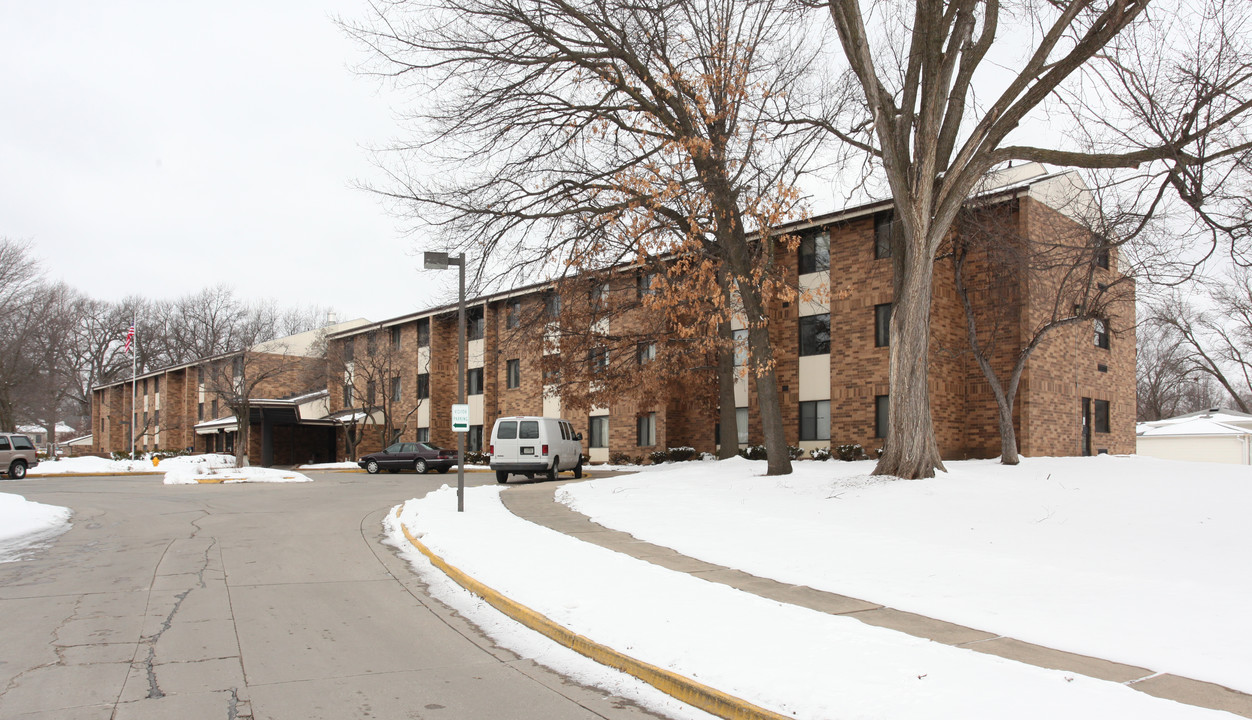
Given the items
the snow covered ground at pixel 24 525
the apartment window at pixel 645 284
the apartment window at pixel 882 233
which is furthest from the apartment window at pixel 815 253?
the snow covered ground at pixel 24 525

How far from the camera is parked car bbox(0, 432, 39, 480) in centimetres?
3297

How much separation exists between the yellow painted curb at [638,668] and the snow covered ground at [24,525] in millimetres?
8108

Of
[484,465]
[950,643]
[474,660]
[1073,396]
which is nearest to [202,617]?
[474,660]

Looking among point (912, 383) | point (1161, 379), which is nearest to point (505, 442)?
point (912, 383)

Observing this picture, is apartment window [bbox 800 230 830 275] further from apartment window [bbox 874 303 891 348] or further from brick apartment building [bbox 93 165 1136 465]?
apartment window [bbox 874 303 891 348]

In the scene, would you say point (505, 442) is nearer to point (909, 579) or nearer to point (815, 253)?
point (815, 253)

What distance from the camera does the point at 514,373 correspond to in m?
39.8

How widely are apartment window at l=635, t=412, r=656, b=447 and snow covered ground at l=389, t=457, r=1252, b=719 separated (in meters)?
16.5

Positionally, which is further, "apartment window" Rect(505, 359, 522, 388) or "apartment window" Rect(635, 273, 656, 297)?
"apartment window" Rect(505, 359, 522, 388)

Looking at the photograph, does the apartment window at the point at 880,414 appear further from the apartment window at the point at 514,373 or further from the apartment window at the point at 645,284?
the apartment window at the point at 514,373

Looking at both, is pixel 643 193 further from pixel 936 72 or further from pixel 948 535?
pixel 948 535

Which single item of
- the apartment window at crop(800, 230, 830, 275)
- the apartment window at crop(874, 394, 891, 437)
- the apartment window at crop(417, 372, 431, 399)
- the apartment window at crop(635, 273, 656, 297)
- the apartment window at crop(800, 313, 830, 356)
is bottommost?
the apartment window at crop(874, 394, 891, 437)

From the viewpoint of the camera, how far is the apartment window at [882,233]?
2475cm

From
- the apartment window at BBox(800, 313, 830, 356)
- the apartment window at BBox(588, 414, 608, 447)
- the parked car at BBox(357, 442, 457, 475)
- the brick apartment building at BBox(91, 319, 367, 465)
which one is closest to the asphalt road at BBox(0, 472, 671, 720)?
the apartment window at BBox(800, 313, 830, 356)
